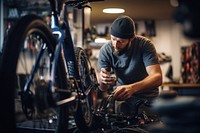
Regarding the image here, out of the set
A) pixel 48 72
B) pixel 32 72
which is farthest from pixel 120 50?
pixel 32 72

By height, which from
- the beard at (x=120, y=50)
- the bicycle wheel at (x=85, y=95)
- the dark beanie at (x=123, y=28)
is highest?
the dark beanie at (x=123, y=28)

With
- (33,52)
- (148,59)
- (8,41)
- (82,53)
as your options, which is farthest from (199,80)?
(8,41)

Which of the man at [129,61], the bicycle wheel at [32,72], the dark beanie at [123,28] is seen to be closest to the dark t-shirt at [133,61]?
the man at [129,61]

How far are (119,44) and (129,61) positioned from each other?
0.50 ft

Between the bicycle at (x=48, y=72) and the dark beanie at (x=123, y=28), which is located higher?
the dark beanie at (x=123, y=28)

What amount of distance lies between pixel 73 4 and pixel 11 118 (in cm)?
86

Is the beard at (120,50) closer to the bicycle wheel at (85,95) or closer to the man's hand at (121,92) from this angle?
the bicycle wheel at (85,95)

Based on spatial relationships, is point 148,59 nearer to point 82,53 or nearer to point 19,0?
point 82,53

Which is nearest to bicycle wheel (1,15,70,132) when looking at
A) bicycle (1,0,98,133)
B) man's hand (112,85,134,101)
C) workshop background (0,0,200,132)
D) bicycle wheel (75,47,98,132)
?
bicycle (1,0,98,133)

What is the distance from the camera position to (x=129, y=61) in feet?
6.33

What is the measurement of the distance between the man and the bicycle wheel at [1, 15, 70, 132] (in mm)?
526

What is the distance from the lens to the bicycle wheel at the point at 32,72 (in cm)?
93

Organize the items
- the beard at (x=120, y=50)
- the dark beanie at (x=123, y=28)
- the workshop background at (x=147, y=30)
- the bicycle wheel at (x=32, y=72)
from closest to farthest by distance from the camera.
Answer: the bicycle wheel at (x=32, y=72)
the dark beanie at (x=123, y=28)
the beard at (x=120, y=50)
the workshop background at (x=147, y=30)

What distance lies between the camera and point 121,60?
1938mm
